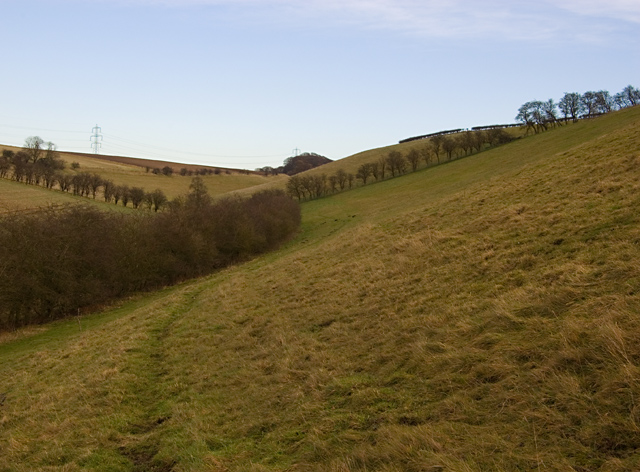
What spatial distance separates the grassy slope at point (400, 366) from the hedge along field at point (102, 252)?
9.67m

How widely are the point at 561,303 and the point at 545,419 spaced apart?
12.8 ft

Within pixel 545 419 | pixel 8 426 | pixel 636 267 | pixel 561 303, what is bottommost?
pixel 8 426

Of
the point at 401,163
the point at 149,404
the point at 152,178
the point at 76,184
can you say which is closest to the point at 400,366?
the point at 149,404

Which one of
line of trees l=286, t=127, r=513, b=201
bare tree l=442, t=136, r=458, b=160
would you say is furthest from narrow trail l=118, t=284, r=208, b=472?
bare tree l=442, t=136, r=458, b=160

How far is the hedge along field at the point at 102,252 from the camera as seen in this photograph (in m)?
29.4

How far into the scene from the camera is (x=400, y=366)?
31.6ft

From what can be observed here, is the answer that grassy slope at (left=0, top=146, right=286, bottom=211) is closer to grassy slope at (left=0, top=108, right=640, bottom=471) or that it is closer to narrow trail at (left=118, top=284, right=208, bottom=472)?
narrow trail at (left=118, top=284, right=208, bottom=472)

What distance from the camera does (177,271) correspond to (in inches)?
1561

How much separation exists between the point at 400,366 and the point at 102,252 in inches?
1162

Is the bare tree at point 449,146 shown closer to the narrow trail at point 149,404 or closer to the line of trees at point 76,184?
the line of trees at point 76,184

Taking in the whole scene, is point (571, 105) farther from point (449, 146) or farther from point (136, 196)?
point (136, 196)

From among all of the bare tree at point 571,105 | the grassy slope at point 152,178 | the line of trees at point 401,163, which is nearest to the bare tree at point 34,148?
the grassy slope at point 152,178

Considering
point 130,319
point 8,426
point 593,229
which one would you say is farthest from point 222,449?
point 130,319

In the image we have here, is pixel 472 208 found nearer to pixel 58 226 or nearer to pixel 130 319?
pixel 130 319
